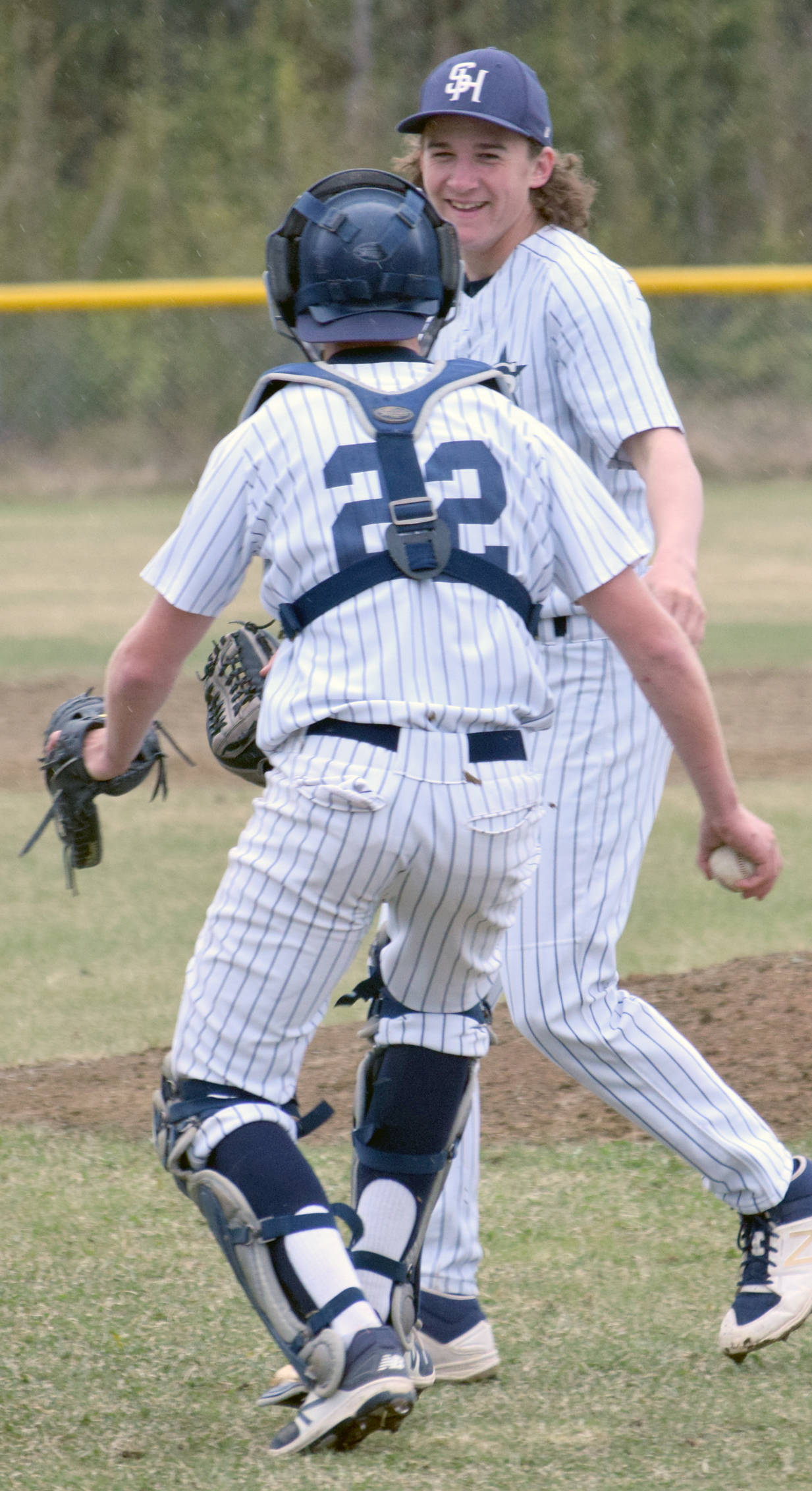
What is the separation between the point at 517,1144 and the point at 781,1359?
1.03 metres

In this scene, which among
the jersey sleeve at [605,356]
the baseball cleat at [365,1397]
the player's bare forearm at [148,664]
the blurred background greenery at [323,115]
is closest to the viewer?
the baseball cleat at [365,1397]

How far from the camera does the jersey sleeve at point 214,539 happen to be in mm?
2180

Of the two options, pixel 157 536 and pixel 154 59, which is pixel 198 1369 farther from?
pixel 154 59

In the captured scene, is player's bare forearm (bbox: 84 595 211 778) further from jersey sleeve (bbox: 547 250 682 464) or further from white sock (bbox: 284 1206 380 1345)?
jersey sleeve (bbox: 547 250 682 464)

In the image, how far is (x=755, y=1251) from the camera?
2.74 m

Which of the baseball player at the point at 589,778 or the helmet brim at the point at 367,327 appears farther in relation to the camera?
the baseball player at the point at 589,778

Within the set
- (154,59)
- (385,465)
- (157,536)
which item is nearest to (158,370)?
(157,536)

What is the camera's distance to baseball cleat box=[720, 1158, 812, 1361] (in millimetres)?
2648

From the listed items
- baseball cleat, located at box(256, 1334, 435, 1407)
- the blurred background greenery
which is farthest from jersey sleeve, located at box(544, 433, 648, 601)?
the blurred background greenery

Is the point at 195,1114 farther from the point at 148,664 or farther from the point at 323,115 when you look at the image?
the point at 323,115

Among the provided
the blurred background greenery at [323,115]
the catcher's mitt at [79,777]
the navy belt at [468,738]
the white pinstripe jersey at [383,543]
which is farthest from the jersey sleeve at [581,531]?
the blurred background greenery at [323,115]

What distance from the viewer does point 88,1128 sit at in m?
3.80

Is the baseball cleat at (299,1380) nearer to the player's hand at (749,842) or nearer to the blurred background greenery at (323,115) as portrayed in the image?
the player's hand at (749,842)

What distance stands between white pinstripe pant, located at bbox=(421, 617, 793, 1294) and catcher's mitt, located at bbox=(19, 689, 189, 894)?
0.62 meters
